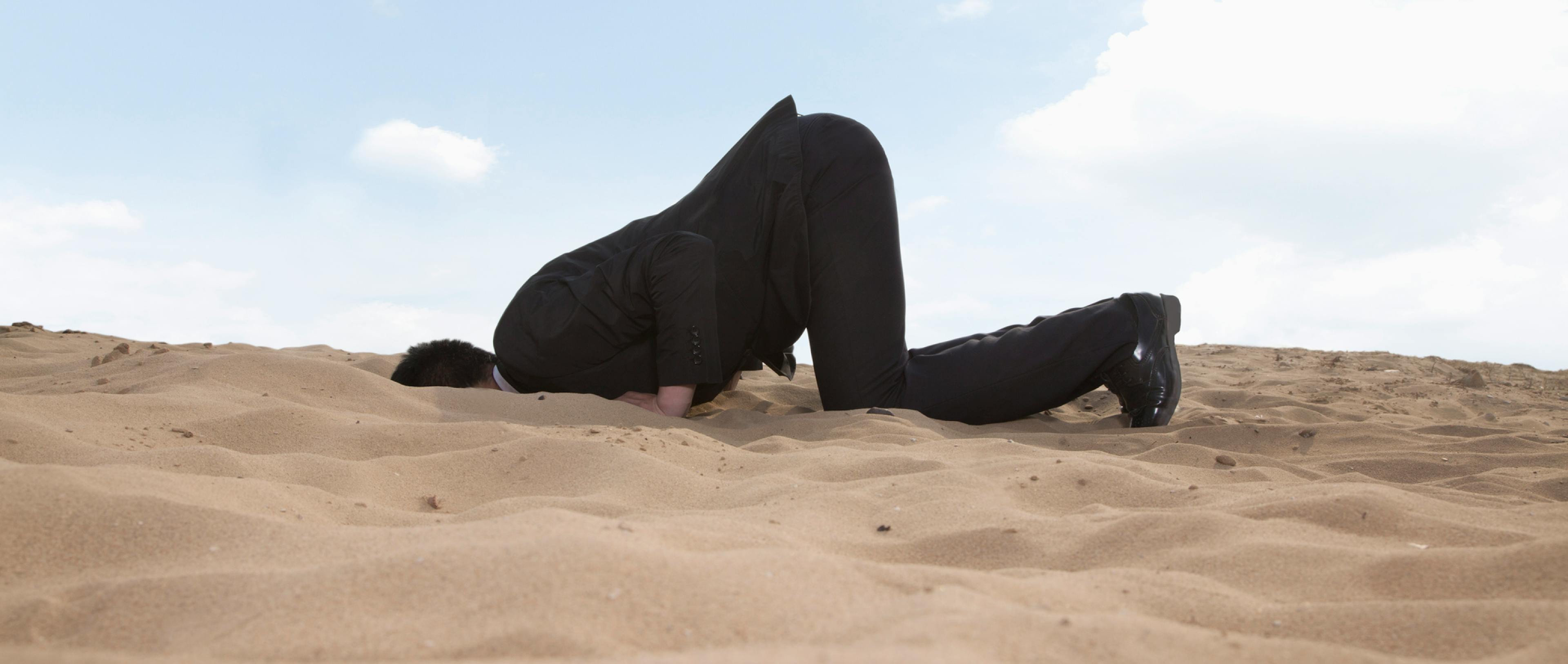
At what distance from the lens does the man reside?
3336 mm

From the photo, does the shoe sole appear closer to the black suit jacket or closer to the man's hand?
the black suit jacket

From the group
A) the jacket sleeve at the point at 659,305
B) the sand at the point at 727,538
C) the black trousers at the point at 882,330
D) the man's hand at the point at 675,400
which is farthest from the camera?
the black trousers at the point at 882,330

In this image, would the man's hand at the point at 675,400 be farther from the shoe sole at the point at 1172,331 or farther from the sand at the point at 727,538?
the shoe sole at the point at 1172,331

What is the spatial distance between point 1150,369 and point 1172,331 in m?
0.22

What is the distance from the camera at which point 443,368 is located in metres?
3.65

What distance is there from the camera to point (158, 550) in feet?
4.54

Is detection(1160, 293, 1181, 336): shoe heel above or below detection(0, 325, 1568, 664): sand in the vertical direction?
above

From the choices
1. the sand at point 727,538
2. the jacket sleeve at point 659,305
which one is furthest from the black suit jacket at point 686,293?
the sand at point 727,538

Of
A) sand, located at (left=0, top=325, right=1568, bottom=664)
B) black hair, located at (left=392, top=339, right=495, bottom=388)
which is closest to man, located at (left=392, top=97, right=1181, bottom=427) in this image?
black hair, located at (left=392, top=339, right=495, bottom=388)

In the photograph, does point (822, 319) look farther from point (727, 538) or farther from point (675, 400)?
point (727, 538)

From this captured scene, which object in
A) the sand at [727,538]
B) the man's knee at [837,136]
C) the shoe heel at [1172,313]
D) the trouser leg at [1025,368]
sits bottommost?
the sand at [727,538]

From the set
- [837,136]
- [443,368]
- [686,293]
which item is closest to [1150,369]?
[837,136]

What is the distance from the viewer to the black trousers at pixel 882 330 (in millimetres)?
3377

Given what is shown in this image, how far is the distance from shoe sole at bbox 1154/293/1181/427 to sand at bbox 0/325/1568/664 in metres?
0.35
